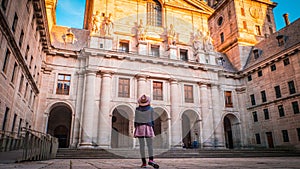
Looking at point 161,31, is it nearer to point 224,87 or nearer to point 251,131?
point 224,87

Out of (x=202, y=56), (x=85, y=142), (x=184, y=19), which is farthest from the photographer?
(x=184, y=19)

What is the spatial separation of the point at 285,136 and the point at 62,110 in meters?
27.2

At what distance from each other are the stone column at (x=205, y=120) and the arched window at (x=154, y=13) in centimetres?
1122

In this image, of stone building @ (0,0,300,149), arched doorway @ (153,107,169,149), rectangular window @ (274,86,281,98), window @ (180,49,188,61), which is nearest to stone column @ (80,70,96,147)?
stone building @ (0,0,300,149)

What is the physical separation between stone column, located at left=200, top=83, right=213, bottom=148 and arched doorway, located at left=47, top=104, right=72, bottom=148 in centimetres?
1698

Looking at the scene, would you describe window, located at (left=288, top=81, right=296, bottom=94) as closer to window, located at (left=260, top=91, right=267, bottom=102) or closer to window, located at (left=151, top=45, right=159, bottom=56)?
window, located at (left=260, top=91, right=267, bottom=102)

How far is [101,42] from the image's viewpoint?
2688cm

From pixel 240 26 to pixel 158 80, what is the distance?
62.6 feet

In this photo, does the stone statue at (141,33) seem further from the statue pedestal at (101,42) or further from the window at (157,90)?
the window at (157,90)

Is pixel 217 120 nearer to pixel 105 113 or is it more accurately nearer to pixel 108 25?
pixel 105 113

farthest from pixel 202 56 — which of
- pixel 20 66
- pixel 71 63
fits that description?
pixel 20 66

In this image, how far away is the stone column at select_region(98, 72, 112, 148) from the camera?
77.5 ft

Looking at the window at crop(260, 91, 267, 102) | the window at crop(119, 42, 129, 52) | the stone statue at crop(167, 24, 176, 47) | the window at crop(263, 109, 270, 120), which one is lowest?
the window at crop(263, 109, 270, 120)

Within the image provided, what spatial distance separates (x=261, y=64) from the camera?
30.1m
